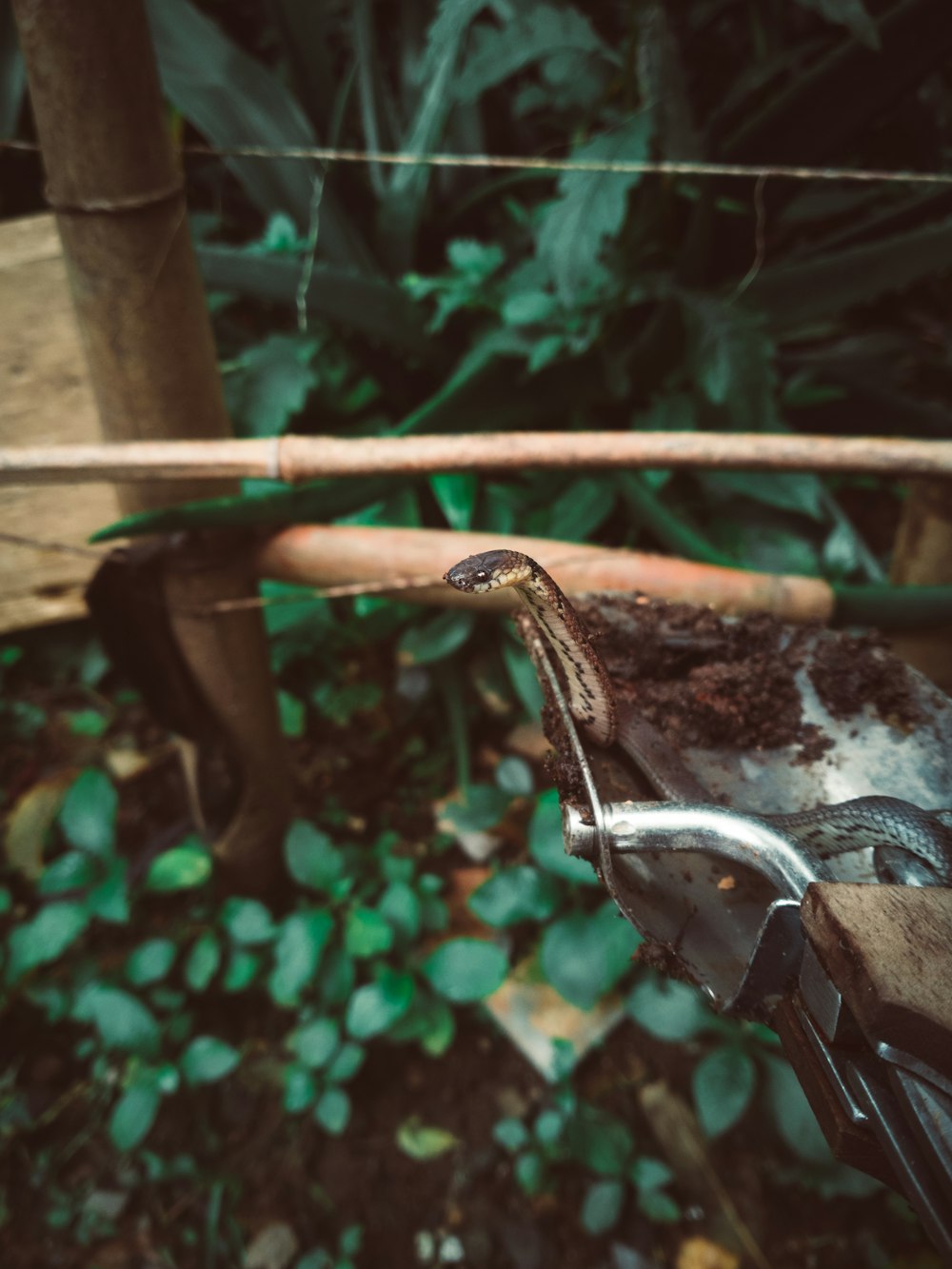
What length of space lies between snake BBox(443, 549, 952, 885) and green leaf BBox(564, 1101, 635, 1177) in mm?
784

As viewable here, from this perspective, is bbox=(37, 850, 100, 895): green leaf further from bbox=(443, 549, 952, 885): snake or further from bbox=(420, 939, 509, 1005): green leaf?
bbox=(443, 549, 952, 885): snake

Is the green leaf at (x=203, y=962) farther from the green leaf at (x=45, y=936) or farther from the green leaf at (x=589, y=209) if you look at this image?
the green leaf at (x=589, y=209)

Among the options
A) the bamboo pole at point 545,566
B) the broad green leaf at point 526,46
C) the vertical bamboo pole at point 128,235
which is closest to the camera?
the vertical bamboo pole at point 128,235

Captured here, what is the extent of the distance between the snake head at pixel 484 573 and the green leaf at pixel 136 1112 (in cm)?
102

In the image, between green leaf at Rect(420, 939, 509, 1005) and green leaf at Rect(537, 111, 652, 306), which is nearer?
green leaf at Rect(537, 111, 652, 306)

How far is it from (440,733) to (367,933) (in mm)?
454

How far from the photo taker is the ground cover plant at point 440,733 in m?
1.02

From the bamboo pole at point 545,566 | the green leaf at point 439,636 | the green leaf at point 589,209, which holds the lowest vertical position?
the green leaf at point 439,636

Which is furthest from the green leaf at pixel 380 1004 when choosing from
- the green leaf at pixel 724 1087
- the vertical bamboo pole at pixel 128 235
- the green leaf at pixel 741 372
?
the green leaf at pixel 741 372

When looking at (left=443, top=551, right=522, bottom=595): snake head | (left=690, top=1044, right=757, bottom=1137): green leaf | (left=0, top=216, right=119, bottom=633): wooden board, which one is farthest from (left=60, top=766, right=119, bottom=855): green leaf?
(left=443, top=551, right=522, bottom=595): snake head

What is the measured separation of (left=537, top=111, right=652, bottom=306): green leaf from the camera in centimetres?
90

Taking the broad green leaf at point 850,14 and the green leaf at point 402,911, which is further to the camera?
the green leaf at point 402,911

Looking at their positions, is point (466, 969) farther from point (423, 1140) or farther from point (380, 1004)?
point (423, 1140)

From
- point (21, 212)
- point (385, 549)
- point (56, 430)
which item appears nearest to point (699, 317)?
point (385, 549)
